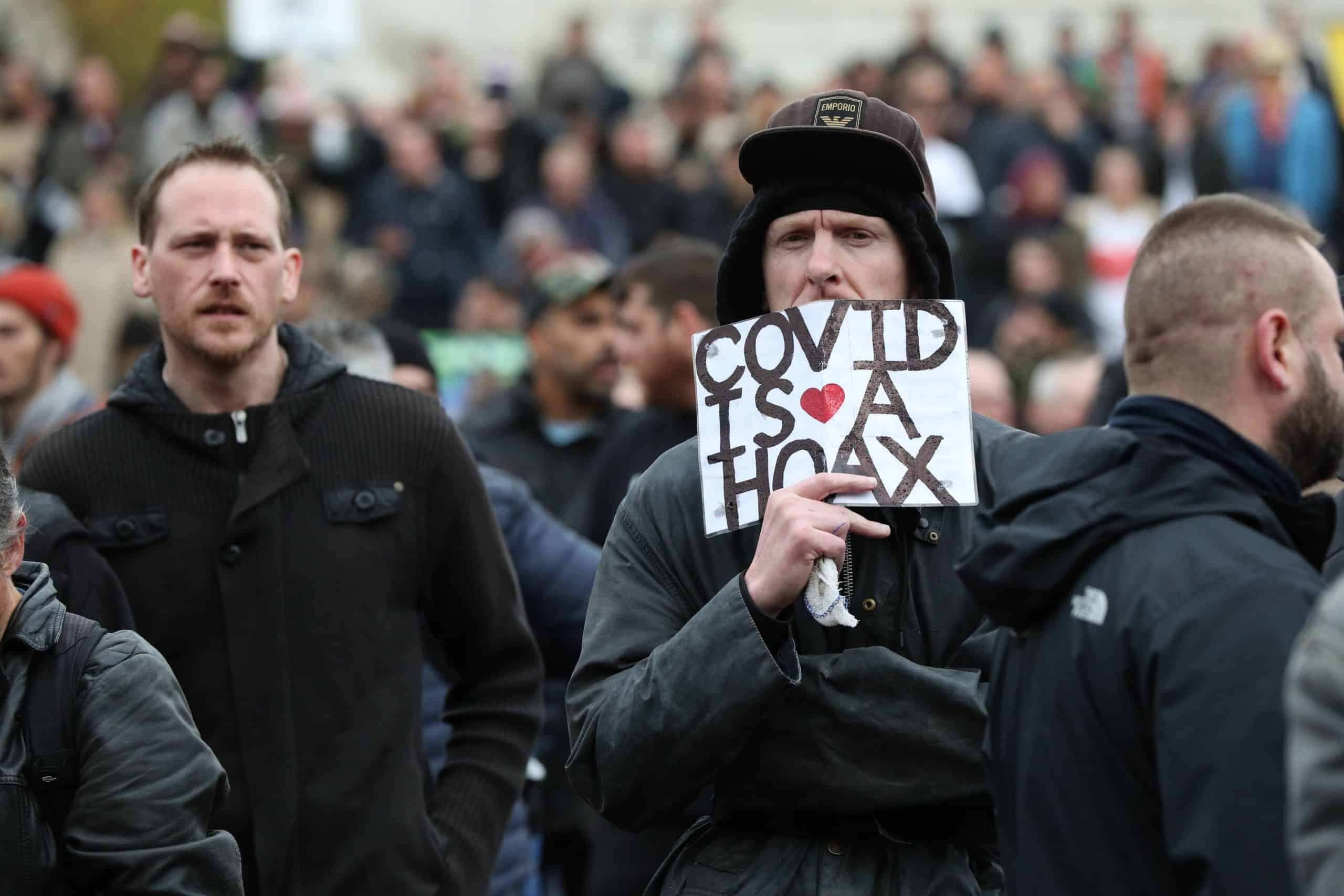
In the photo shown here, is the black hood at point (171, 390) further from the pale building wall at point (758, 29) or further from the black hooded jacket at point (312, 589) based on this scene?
the pale building wall at point (758, 29)

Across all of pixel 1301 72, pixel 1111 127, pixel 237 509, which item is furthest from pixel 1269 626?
pixel 1111 127

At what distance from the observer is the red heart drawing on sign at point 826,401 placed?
3771 mm

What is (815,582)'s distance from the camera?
11.9ft

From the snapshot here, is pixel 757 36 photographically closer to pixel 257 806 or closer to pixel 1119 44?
pixel 1119 44

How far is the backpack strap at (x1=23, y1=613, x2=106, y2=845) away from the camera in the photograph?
12.1ft

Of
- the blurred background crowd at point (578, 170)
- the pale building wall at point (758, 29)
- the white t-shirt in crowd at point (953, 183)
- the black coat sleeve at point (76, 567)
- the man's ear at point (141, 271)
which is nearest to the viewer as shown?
the black coat sleeve at point (76, 567)

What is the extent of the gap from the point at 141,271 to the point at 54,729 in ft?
5.46

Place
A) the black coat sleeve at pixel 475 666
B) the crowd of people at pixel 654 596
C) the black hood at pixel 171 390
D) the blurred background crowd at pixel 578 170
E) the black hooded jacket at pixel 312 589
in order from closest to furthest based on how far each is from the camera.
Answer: the crowd of people at pixel 654 596 < the black hooded jacket at pixel 312 589 < the black hood at pixel 171 390 < the black coat sleeve at pixel 475 666 < the blurred background crowd at pixel 578 170

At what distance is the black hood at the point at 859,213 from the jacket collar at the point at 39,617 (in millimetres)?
1375

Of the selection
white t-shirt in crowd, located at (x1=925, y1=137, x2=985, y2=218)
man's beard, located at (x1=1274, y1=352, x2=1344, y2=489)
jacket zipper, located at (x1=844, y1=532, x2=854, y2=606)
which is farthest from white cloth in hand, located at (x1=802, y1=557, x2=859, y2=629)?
white t-shirt in crowd, located at (x1=925, y1=137, x2=985, y2=218)

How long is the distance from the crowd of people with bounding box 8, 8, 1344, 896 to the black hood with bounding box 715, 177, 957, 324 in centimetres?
1

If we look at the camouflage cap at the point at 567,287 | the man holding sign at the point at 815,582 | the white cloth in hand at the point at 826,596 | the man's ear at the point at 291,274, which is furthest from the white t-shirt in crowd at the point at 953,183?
the white cloth in hand at the point at 826,596

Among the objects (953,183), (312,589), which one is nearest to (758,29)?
(953,183)

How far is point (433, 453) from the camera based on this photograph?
4.92 meters
